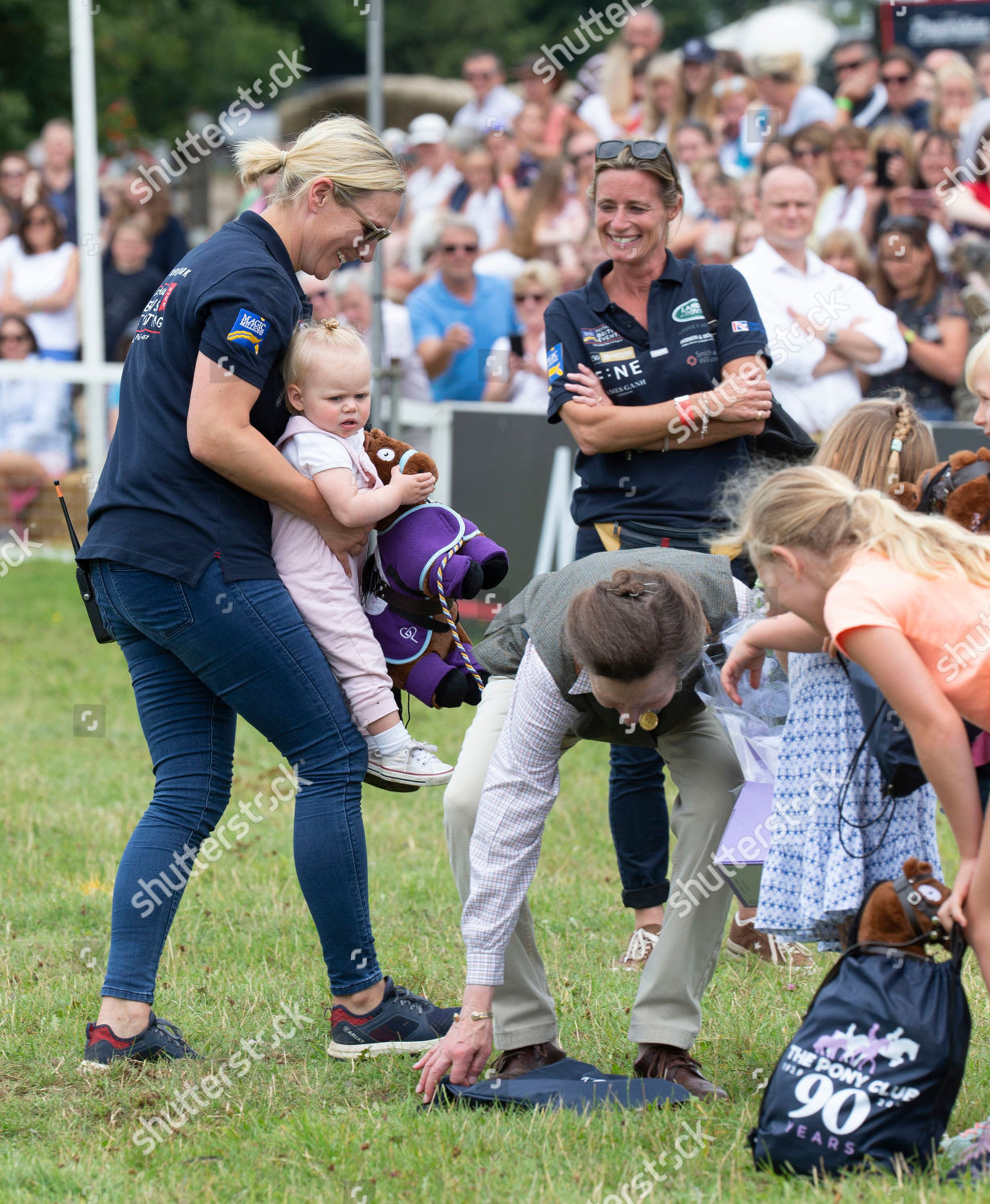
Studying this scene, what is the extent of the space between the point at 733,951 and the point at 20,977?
2.04 metres

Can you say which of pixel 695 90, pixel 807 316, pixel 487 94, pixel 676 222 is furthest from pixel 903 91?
pixel 676 222

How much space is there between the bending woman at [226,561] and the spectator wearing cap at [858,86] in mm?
7561

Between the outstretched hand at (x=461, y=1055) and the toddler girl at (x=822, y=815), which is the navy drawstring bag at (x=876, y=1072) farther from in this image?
the outstretched hand at (x=461, y=1055)

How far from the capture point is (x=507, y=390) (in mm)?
8945

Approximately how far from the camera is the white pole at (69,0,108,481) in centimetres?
1057

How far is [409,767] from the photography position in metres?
3.59

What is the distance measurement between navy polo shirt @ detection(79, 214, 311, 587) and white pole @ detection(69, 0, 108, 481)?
739 centimetres

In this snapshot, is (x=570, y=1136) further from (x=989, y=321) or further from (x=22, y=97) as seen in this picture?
(x=22, y=97)

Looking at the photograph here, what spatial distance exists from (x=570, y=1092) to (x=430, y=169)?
9.59 metres

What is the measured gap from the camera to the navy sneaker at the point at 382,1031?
11.9 feet

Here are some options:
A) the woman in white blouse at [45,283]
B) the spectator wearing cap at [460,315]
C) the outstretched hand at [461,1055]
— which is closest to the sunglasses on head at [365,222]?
the outstretched hand at [461,1055]

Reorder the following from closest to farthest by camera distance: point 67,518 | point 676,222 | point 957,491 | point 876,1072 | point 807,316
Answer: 1. point 876,1072
2. point 957,491
3. point 67,518
4. point 676,222
5. point 807,316

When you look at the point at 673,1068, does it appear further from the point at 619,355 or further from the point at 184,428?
the point at 619,355

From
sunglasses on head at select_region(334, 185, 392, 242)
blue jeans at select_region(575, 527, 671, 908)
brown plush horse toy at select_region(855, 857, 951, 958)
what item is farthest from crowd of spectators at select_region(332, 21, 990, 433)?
brown plush horse toy at select_region(855, 857, 951, 958)
